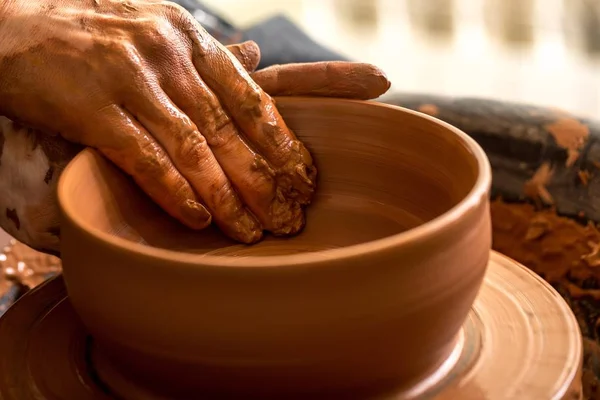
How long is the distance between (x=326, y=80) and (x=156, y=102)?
283 millimetres

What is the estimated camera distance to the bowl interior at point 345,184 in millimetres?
908

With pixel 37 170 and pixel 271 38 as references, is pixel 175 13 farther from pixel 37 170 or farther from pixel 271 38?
pixel 271 38

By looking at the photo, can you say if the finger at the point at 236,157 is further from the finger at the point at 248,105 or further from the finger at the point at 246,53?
the finger at the point at 246,53

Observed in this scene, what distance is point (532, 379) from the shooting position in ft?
2.58

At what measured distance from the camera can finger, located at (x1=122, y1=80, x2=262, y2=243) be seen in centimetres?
92

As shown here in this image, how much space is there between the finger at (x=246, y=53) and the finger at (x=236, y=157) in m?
0.15

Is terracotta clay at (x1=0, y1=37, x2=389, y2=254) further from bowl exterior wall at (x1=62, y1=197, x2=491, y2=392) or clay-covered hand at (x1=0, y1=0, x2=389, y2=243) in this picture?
bowl exterior wall at (x1=62, y1=197, x2=491, y2=392)

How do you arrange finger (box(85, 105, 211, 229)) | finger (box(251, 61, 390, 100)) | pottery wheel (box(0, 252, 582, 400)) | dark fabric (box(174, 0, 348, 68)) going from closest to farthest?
pottery wheel (box(0, 252, 582, 400)) → finger (box(85, 105, 211, 229)) → finger (box(251, 61, 390, 100)) → dark fabric (box(174, 0, 348, 68))

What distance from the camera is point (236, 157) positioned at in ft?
3.32

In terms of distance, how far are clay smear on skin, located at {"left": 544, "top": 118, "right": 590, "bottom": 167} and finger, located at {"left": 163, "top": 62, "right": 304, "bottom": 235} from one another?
599 millimetres

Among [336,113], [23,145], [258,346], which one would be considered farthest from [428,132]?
[23,145]

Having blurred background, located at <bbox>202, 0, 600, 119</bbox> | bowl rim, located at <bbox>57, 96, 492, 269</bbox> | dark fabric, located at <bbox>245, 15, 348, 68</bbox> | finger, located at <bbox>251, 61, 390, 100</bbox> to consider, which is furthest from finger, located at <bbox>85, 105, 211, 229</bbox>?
blurred background, located at <bbox>202, 0, 600, 119</bbox>

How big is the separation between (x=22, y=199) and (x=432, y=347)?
23.2 inches

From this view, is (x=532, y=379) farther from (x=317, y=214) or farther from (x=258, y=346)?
(x=317, y=214)
